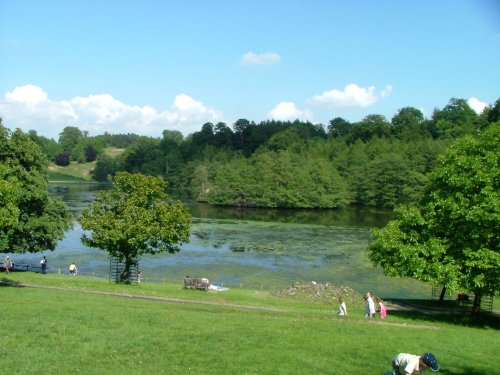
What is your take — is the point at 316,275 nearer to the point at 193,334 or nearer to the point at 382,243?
the point at 382,243

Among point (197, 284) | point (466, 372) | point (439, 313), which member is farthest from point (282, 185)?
point (466, 372)

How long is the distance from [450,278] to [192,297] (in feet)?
53.7

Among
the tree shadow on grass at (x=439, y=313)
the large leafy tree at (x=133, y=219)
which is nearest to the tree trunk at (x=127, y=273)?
the large leafy tree at (x=133, y=219)

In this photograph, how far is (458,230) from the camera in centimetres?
3166

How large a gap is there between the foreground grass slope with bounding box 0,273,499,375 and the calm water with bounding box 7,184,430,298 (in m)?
22.3

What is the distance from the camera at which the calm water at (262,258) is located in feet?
171

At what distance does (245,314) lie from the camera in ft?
91.4

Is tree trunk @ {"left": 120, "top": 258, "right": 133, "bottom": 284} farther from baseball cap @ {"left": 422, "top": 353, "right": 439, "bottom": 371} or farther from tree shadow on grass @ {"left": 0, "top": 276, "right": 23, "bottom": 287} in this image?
baseball cap @ {"left": 422, "top": 353, "right": 439, "bottom": 371}

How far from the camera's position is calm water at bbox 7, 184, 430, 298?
52.0 m

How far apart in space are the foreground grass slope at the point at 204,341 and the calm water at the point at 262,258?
22.3 metres

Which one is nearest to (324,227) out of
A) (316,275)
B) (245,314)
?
(316,275)

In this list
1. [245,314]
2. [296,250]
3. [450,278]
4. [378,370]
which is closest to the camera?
[378,370]

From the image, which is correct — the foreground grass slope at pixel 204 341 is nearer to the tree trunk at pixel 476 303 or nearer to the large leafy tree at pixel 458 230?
the large leafy tree at pixel 458 230

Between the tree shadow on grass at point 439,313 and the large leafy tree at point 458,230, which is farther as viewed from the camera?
the tree shadow on grass at point 439,313
